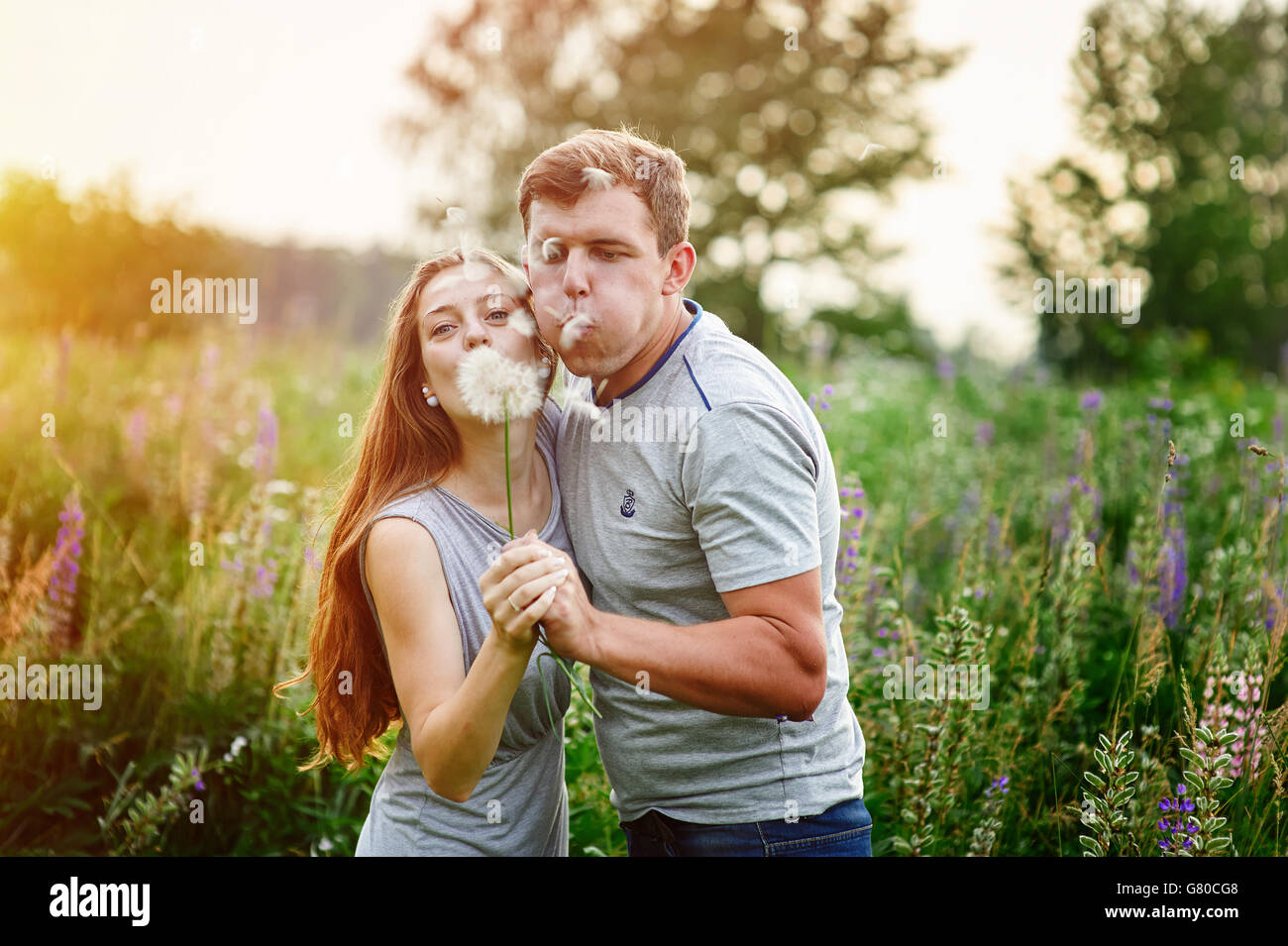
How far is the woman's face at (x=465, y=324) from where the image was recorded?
2.29 meters

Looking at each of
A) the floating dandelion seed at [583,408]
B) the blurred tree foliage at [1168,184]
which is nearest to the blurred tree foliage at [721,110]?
the blurred tree foliage at [1168,184]

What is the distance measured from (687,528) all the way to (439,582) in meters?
0.57

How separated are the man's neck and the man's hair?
161mm

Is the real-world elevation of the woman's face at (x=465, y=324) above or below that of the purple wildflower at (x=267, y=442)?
above

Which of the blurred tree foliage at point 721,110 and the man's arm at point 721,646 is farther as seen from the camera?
the blurred tree foliage at point 721,110

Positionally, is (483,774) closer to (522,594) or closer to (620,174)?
(522,594)

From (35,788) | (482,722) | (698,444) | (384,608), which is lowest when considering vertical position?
(35,788)

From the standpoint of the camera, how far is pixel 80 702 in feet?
12.0

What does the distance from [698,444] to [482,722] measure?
75 cm

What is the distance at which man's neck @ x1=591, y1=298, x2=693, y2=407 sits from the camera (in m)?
2.31

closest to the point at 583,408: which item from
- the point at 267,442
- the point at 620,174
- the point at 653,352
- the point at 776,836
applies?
the point at 653,352

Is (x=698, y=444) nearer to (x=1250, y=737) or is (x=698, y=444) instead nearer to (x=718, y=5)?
(x=1250, y=737)

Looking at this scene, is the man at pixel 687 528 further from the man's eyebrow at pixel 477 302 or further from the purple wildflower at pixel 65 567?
the purple wildflower at pixel 65 567
